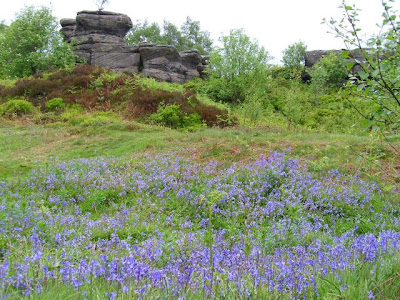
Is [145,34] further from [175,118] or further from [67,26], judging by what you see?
[175,118]

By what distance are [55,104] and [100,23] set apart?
1782cm

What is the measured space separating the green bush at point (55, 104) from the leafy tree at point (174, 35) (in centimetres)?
5110

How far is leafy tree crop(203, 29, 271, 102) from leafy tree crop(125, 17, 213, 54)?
40862 millimetres

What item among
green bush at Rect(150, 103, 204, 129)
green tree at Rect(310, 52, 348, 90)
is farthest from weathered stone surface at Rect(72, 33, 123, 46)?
green tree at Rect(310, 52, 348, 90)

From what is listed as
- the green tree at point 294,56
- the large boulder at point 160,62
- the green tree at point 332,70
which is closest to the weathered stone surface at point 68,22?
the large boulder at point 160,62

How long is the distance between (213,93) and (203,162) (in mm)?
20938

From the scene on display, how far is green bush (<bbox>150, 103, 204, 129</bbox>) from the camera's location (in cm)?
2023

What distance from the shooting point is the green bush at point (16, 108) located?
22.8m

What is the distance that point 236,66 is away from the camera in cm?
3238

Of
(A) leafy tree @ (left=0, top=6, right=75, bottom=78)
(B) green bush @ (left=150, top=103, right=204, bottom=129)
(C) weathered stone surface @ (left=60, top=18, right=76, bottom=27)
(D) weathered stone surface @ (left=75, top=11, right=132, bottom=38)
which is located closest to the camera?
(B) green bush @ (left=150, top=103, right=204, bottom=129)

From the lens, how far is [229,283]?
109 inches

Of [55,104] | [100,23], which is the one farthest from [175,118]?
[100,23]

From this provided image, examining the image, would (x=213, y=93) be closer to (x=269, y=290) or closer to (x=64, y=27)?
(x=64, y=27)

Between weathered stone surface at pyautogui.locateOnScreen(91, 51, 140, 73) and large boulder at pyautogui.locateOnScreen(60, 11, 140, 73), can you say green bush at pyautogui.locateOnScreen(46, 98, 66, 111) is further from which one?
weathered stone surface at pyautogui.locateOnScreen(91, 51, 140, 73)
